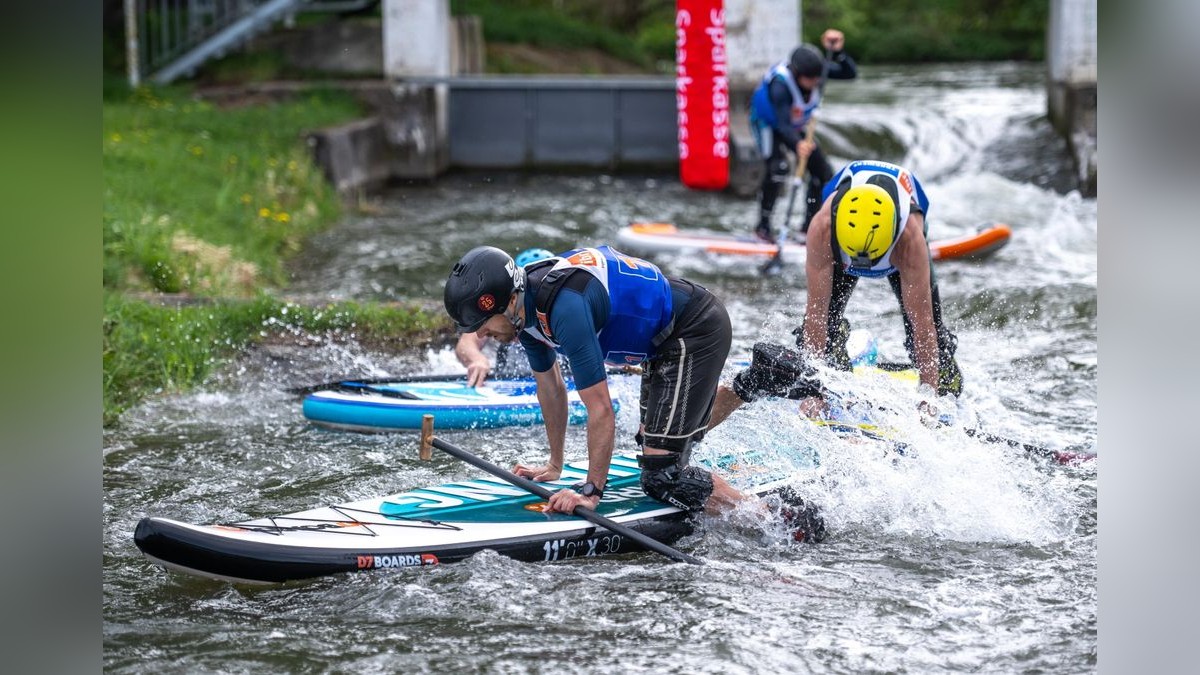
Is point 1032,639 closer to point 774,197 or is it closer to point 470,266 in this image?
point 470,266

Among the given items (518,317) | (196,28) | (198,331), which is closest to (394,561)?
(518,317)

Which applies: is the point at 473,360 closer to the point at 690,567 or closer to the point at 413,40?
the point at 690,567

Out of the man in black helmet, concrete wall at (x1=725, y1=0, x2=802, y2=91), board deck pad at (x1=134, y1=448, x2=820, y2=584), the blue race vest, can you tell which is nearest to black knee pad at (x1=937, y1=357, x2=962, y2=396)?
board deck pad at (x1=134, y1=448, x2=820, y2=584)

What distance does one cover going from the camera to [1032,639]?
456cm

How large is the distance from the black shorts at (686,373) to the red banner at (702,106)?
24.4ft

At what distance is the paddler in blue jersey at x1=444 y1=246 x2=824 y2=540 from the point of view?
4.77 m

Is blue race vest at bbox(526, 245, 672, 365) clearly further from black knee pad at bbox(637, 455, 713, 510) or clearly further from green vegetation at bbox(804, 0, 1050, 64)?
green vegetation at bbox(804, 0, 1050, 64)

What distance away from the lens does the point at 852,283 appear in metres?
6.29

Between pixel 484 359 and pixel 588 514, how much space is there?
7.24 ft

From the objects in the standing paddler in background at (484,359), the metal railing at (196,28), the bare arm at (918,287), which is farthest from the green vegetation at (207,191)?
the bare arm at (918,287)

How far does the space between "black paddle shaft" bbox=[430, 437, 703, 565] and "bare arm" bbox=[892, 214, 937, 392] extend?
1594mm

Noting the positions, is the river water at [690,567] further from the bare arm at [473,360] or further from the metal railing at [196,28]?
the metal railing at [196,28]

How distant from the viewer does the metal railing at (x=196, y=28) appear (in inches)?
708
